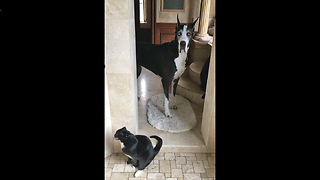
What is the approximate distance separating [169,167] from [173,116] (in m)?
0.79

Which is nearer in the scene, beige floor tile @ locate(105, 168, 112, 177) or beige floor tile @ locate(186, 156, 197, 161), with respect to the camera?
beige floor tile @ locate(105, 168, 112, 177)

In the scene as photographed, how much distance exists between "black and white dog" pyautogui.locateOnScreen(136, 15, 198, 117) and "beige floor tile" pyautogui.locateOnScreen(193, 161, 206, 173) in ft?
2.42

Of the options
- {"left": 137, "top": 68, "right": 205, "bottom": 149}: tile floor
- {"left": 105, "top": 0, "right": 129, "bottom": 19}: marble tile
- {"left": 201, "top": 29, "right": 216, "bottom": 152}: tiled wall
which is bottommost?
{"left": 137, "top": 68, "right": 205, "bottom": 149}: tile floor

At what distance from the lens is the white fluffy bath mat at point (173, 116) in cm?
241

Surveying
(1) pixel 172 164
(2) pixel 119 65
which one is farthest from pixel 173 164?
(2) pixel 119 65

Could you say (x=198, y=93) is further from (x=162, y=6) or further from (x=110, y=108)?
(x=162, y=6)

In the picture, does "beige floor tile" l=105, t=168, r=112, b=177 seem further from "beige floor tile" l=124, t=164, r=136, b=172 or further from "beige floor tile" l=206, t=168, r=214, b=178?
"beige floor tile" l=206, t=168, r=214, b=178

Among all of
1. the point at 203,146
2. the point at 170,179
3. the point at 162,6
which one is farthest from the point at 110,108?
the point at 162,6

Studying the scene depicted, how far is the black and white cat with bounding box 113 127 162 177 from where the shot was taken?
1.76 metres

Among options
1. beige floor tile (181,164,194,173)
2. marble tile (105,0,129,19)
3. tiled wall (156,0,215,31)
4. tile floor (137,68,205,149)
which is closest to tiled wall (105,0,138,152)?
marble tile (105,0,129,19)

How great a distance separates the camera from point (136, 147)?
179 centimetres

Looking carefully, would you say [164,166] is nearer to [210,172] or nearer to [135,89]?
[210,172]

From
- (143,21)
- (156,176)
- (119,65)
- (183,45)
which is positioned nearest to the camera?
(119,65)

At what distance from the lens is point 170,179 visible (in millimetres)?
1815
